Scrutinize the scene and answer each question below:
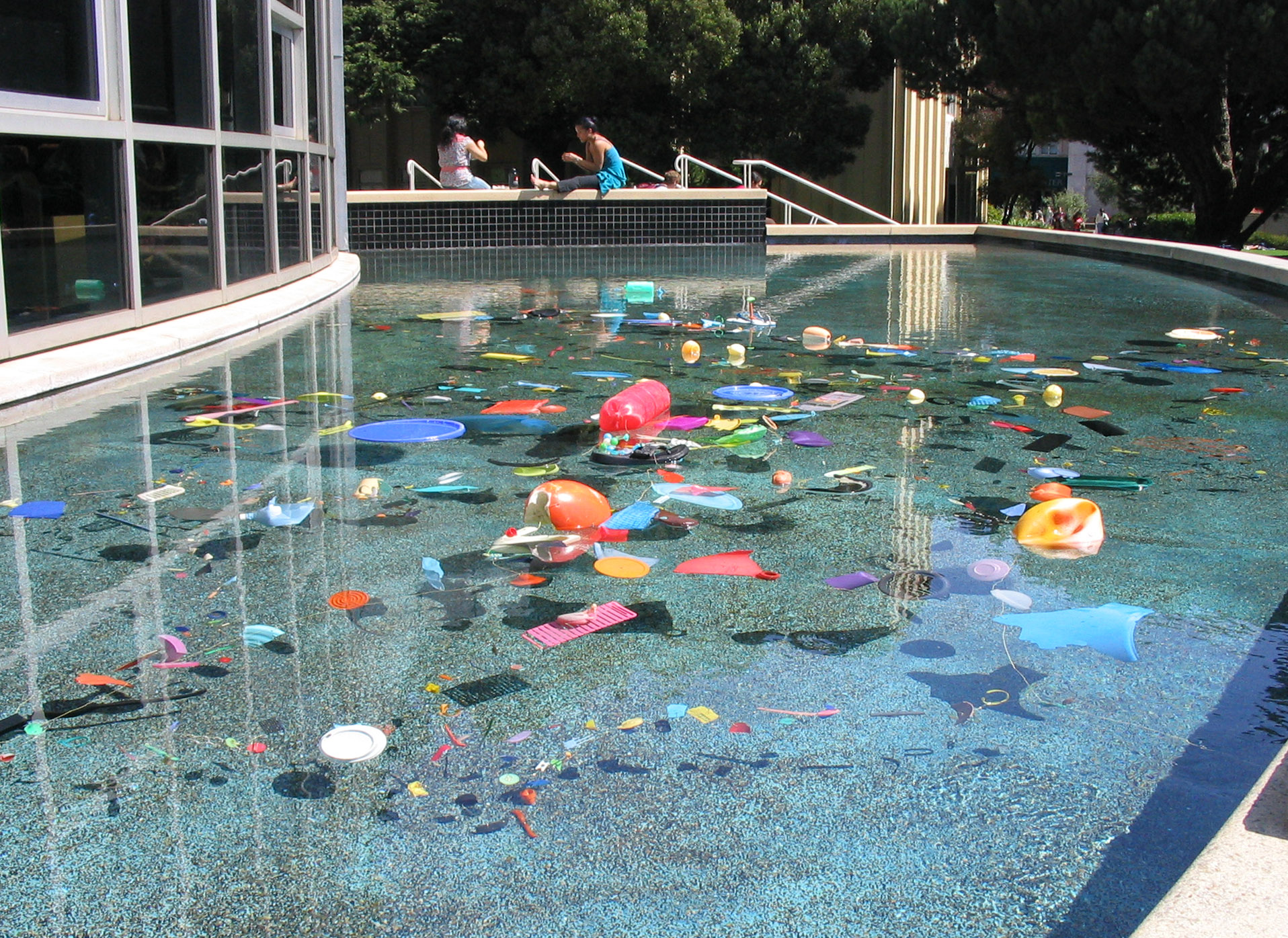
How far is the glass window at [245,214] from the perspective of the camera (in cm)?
701

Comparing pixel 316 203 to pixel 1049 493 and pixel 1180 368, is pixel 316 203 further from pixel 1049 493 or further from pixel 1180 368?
pixel 1049 493

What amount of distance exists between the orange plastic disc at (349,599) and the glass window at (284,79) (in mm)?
6553

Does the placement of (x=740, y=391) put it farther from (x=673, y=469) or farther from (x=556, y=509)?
(x=556, y=509)

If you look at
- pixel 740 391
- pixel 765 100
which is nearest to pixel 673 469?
pixel 740 391

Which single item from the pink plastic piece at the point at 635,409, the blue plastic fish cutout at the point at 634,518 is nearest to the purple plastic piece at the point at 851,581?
the blue plastic fish cutout at the point at 634,518

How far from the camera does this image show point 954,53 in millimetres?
21750

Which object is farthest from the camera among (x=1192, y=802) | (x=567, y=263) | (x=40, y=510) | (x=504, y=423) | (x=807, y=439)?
(x=567, y=263)

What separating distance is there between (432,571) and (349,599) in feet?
0.76

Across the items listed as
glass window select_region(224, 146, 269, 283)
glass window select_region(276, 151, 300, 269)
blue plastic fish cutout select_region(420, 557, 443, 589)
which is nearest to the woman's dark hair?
glass window select_region(276, 151, 300, 269)

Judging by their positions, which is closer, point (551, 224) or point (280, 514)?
point (280, 514)

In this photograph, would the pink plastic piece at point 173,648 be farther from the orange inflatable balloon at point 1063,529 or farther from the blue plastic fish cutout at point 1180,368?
the blue plastic fish cutout at point 1180,368

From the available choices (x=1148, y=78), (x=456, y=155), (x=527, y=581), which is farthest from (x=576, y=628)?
(x=1148, y=78)

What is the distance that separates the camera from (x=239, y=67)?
23.7 feet

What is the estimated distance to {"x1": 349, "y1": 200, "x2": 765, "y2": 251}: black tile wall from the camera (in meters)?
13.8
